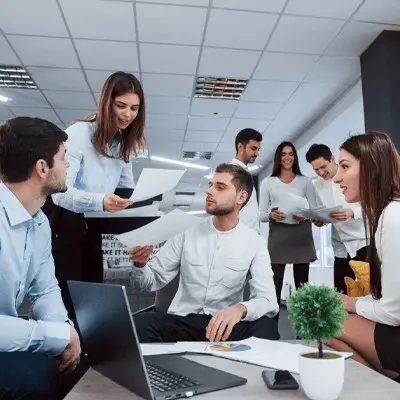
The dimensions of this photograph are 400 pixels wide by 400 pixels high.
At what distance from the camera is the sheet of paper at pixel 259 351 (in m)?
0.96

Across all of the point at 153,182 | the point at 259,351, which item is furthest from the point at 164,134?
the point at 259,351

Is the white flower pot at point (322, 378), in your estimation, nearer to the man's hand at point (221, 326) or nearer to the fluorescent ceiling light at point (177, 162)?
the man's hand at point (221, 326)

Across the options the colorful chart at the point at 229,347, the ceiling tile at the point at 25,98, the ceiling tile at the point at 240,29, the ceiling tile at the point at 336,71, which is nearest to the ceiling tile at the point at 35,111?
the ceiling tile at the point at 25,98

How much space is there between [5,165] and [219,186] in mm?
1028

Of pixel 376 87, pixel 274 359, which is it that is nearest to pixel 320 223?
pixel 376 87

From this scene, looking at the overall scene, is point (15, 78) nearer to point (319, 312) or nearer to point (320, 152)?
point (320, 152)

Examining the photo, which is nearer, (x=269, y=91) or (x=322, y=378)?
(x=322, y=378)

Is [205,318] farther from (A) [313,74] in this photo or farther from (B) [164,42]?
(A) [313,74]

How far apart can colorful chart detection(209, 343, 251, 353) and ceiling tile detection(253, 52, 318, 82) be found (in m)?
3.48

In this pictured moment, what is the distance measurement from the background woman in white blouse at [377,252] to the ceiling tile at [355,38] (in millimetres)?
2464

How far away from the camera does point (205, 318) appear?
65.7 inches

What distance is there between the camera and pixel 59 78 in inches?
184

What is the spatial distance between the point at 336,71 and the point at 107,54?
237cm

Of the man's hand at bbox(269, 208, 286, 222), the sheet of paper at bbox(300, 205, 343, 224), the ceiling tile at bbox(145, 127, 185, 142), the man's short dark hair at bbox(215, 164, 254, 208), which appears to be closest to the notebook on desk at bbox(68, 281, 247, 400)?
the man's short dark hair at bbox(215, 164, 254, 208)
